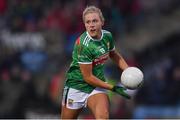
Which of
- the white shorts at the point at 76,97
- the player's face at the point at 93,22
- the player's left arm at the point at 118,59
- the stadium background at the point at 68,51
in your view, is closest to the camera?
the player's face at the point at 93,22

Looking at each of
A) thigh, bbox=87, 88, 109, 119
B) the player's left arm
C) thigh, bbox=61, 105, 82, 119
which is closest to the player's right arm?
thigh, bbox=87, 88, 109, 119

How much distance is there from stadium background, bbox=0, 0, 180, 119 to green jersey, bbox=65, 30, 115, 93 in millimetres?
5293

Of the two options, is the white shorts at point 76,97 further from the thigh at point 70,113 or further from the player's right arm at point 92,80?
the player's right arm at point 92,80

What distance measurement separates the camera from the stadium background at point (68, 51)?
Result: 1355cm

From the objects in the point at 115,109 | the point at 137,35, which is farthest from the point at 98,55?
the point at 137,35

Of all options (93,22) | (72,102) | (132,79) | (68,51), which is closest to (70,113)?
(72,102)

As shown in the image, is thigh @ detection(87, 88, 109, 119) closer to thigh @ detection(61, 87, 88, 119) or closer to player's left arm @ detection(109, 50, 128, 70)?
thigh @ detection(61, 87, 88, 119)

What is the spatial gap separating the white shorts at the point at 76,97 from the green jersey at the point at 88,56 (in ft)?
0.15

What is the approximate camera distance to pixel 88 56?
7457 mm

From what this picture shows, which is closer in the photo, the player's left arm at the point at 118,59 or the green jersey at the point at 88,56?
the green jersey at the point at 88,56

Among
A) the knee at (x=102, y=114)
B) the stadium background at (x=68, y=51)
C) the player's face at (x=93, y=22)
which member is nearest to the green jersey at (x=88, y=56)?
the player's face at (x=93, y=22)

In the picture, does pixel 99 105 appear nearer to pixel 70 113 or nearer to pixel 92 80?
pixel 92 80

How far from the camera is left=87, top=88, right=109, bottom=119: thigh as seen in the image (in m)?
7.32

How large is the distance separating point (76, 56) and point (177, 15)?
7196 millimetres
